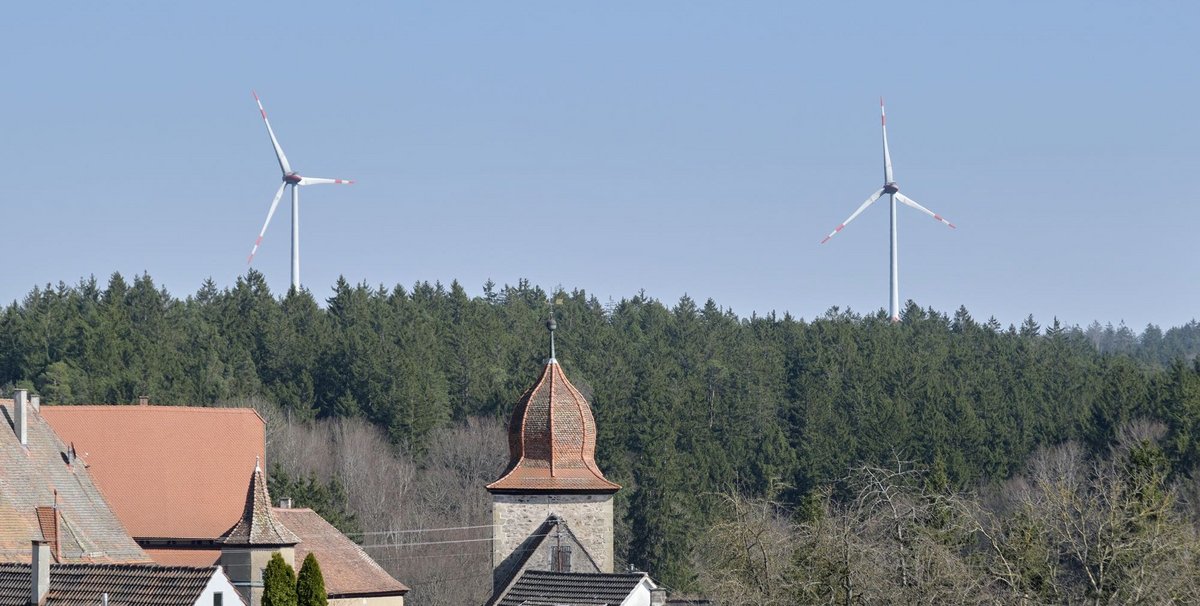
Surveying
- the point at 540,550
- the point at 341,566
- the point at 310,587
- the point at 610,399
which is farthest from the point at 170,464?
the point at 610,399

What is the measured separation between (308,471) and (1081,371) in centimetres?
4881

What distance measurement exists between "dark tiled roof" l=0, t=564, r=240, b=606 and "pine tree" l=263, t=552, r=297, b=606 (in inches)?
70.9

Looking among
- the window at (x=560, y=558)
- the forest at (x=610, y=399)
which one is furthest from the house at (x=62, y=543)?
the forest at (x=610, y=399)

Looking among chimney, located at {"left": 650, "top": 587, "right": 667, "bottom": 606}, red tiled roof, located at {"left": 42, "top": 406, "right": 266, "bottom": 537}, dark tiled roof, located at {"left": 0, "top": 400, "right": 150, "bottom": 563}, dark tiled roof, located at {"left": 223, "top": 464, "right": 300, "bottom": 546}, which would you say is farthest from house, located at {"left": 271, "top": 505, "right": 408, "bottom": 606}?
chimney, located at {"left": 650, "top": 587, "right": 667, "bottom": 606}

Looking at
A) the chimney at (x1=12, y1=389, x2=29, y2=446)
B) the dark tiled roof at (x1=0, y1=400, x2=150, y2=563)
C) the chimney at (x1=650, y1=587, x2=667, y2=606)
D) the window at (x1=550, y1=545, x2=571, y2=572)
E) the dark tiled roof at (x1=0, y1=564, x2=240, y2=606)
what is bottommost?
the chimney at (x1=650, y1=587, x2=667, y2=606)

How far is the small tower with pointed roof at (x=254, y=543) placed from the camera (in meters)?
53.9

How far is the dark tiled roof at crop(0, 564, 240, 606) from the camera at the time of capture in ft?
124

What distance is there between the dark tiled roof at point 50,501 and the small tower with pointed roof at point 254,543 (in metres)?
1.95

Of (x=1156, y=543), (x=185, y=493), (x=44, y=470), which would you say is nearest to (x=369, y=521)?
(x=185, y=493)

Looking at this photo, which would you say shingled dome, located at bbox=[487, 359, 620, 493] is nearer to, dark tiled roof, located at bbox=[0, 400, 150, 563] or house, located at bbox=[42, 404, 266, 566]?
dark tiled roof, located at bbox=[0, 400, 150, 563]

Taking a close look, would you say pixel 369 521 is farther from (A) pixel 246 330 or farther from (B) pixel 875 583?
(B) pixel 875 583

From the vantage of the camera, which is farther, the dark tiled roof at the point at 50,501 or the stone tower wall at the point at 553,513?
the stone tower wall at the point at 553,513

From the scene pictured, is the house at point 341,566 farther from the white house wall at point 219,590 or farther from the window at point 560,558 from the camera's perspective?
the white house wall at point 219,590

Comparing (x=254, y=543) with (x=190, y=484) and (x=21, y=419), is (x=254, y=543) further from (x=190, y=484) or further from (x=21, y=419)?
(x=190, y=484)
